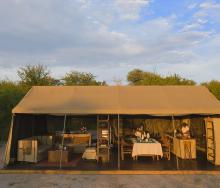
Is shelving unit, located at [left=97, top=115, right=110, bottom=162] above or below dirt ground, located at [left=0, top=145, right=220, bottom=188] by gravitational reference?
above

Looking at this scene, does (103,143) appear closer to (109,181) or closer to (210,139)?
(109,181)

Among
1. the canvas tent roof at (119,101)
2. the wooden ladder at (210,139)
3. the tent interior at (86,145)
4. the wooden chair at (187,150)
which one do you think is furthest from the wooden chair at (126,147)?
the wooden ladder at (210,139)

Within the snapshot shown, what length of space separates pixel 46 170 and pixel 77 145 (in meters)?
3.47

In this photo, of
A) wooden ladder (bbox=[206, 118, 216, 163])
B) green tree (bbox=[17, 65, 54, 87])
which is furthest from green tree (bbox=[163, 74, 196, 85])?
wooden ladder (bbox=[206, 118, 216, 163])

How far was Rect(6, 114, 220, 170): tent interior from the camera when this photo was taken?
8.87 metres

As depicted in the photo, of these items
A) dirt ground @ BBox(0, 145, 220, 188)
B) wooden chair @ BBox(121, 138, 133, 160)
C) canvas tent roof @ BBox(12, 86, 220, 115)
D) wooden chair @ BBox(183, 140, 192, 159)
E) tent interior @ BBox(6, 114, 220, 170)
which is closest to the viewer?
dirt ground @ BBox(0, 145, 220, 188)

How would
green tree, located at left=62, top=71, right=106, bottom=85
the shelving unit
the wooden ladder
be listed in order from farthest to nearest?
1. green tree, located at left=62, top=71, right=106, bottom=85
2. the shelving unit
3. the wooden ladder

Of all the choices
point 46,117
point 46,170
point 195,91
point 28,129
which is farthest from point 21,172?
point 195,91

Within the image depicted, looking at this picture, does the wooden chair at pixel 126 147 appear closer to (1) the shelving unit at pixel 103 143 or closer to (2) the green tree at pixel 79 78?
(1) the shelving unit at pixel 103 143

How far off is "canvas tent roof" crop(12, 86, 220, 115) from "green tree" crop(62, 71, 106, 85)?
17741mm

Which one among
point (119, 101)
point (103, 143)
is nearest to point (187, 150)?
point (103, 143)

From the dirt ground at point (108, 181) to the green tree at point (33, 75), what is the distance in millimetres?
17849

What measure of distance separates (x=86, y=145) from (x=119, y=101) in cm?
300

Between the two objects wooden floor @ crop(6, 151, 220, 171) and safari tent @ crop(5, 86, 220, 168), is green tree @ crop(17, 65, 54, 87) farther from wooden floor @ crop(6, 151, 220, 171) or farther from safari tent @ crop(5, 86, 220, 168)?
wooden floor @ crop(6, 151, 220, 171)
